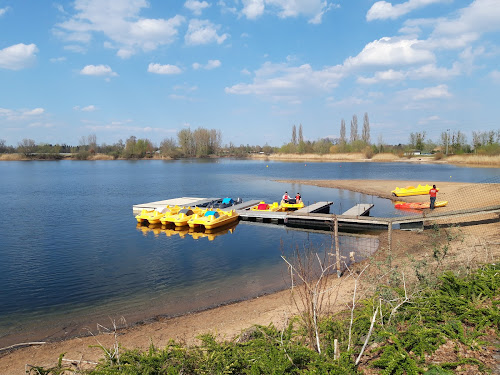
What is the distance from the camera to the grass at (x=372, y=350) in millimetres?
4484

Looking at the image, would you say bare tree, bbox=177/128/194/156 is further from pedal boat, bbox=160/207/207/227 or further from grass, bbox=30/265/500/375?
grass, bbox=30/265/500/375

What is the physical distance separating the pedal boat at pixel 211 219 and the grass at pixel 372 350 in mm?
14496

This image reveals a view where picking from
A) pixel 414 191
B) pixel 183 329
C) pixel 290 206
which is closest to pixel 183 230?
pixel 290 206

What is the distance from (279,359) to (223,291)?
723 cm

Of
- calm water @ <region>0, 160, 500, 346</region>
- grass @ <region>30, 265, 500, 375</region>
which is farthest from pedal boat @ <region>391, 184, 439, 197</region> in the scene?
grass @ <region>30, 265, 500, 375</region>

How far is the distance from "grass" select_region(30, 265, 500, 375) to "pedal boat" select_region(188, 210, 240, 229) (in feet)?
47.6

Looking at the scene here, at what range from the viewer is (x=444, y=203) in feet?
78.4

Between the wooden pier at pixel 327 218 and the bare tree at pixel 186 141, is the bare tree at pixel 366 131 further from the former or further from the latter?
the wooden pier at pixel 327 218

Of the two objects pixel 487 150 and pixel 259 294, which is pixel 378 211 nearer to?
pixel 259 294

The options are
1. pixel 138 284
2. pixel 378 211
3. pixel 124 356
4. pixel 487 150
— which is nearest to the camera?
pixel 124 356

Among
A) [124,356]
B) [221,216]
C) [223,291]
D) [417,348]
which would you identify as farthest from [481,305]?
[221,216]

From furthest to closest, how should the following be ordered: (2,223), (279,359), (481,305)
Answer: (2,223) → (481,305) → (279,359)

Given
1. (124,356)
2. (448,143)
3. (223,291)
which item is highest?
(448,143)

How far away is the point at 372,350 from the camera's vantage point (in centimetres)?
502
